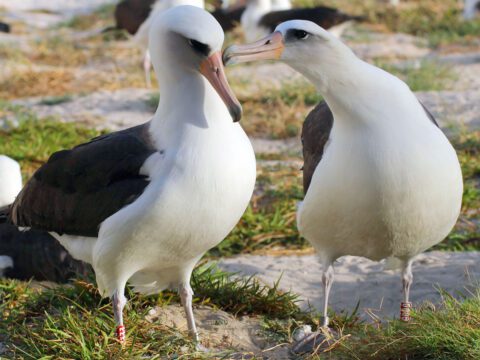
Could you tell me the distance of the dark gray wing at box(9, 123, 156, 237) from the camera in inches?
144

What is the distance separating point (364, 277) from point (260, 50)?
198 cm

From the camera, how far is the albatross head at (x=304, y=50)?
148 inches

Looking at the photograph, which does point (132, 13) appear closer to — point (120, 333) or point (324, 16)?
point (324, 16)

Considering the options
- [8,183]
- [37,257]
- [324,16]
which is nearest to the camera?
[37,257]

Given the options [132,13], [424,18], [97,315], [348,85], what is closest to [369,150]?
[348,85]

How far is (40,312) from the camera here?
13.9ft

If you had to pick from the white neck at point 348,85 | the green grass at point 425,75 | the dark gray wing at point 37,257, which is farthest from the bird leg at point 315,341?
the green grass at point 425,75

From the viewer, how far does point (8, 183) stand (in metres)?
5.73

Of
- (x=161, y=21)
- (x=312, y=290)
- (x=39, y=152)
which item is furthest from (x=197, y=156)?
(x=39, y=152)

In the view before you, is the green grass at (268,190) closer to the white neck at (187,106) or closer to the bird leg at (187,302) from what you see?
the bird leg at (187,302)

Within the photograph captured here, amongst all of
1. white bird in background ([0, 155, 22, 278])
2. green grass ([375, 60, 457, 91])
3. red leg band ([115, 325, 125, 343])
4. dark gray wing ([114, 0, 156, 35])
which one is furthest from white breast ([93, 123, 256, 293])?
dark gray wing ([114, 0, 156, 35])

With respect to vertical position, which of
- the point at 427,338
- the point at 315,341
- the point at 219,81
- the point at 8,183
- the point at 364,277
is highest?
the point at 219,81

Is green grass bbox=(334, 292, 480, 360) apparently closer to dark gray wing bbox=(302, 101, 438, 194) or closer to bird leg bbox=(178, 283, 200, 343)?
bird leg bbox=(178, 283, 200, 343)

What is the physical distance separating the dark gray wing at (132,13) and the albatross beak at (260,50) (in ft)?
26.7
